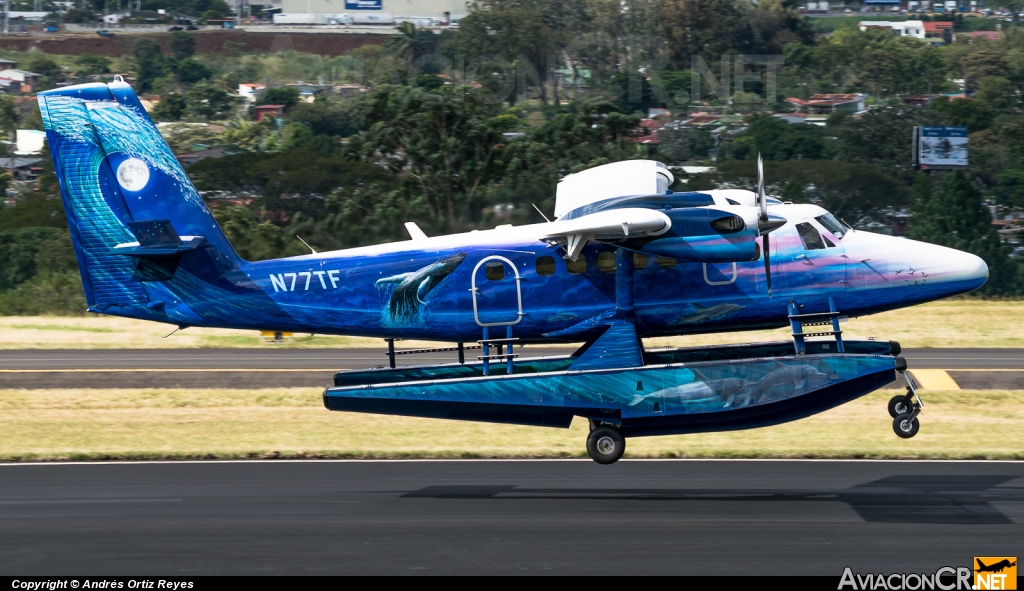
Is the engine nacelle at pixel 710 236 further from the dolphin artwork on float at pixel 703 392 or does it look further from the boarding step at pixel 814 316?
the dolphin artwork on float at pixel 703 392

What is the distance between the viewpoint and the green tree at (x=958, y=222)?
4728 centimetres

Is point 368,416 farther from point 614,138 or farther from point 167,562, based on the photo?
point 614,138

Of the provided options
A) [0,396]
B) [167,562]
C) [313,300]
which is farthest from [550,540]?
[0,396]

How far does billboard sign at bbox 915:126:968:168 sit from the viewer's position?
7462 centimetres

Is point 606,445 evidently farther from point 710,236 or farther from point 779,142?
point 779,142

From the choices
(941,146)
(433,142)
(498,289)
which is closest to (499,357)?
(498,289)

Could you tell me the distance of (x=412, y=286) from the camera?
16.9 m

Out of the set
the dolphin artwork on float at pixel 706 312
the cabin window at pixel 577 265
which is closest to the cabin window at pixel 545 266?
the cabin window at pixel 577 265

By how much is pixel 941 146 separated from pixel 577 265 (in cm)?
6587

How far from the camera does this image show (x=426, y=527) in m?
14.2

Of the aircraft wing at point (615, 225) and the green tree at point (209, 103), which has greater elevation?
the aircraft wing at point (615, 225)

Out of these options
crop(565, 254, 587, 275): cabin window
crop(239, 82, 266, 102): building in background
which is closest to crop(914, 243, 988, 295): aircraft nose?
crop(565, 254, 587, 275): cabin window

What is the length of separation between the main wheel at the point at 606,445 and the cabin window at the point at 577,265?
7.65 ft

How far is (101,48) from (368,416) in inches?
7321
